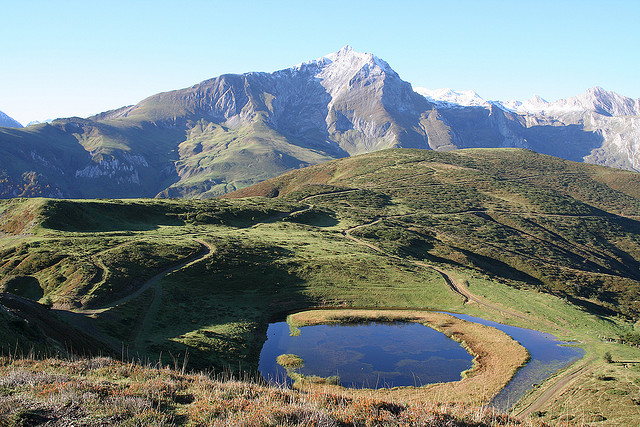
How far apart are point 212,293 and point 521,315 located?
44941 millimetres

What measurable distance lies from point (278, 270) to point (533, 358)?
38.5 m

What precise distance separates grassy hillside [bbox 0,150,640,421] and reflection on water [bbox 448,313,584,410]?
8.22 feet

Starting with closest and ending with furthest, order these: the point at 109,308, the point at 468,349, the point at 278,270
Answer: the point at 109,308
the point at 468,349
the point at 278,270

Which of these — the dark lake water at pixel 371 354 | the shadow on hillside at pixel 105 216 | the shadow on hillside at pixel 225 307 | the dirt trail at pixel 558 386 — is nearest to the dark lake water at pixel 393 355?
the dark lake water at pixel 371 354

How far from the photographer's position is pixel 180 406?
584 inches

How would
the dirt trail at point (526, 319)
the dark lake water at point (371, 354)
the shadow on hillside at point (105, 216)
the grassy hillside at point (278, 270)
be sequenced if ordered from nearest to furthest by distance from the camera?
the dirt trail at point (526, 319) < the dark lake water at point (371, 354) < the grassy hillside at point (278, 270) < the shadow on hillside at point (105, 216)

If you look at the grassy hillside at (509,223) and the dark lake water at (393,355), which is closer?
the dark lake water at (393,355)

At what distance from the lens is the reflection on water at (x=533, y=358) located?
35938 millimetres

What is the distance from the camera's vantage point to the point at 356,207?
140375mm

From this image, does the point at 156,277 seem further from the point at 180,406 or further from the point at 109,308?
the point at 180,406

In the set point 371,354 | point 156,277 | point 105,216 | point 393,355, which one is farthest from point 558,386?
point 105,216

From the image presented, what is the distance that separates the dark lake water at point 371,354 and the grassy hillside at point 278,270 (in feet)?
11.8

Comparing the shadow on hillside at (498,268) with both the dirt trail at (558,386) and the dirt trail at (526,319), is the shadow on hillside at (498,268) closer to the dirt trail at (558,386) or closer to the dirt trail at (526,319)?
the dirt trail at (526,319)

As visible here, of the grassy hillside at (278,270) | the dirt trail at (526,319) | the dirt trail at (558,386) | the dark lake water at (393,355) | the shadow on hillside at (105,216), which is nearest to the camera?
the dirt trail at (558,386)
